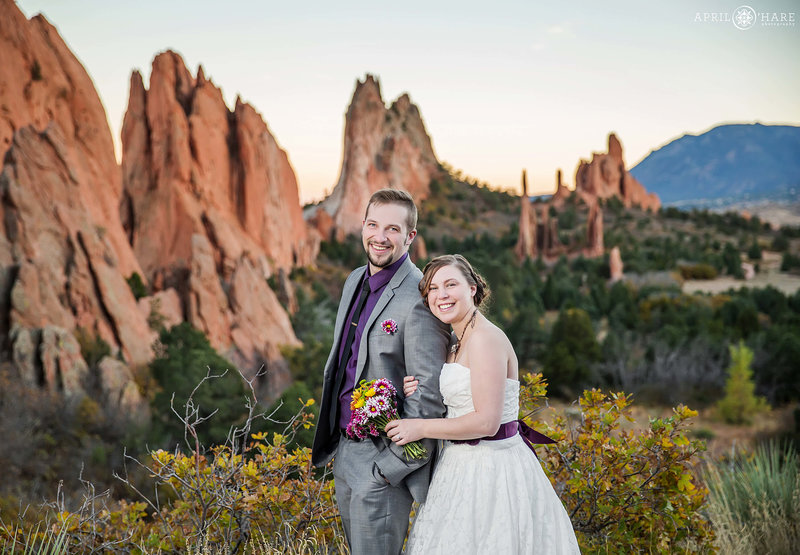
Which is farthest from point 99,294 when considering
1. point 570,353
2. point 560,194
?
point 560,194

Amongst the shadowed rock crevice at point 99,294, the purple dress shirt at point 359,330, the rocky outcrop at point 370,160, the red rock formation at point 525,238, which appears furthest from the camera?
the rocky outcrop at point 370,160

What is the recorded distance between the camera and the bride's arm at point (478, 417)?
288 centimetres

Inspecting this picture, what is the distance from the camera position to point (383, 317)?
3.12 metres

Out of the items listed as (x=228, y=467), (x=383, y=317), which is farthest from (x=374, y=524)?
(x=228, y=467)

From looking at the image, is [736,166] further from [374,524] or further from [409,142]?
[374,524]

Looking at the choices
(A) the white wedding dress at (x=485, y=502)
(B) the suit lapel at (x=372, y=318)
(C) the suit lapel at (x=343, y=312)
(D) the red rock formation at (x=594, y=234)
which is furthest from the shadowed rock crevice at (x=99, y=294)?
(D) the red rock formation at (x=594, y=234)

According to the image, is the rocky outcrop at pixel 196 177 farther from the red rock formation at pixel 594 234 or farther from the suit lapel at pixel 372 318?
the suit lapel at pixel 372 318

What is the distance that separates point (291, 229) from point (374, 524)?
42.6 m

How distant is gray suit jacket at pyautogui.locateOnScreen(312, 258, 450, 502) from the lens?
2.98 meters

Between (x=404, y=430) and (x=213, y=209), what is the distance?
34557 mm

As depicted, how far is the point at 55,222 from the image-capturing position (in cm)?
2238

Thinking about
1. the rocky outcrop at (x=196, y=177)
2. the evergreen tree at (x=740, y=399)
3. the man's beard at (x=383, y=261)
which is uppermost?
the rocky outcrop at (x=196, y=177)

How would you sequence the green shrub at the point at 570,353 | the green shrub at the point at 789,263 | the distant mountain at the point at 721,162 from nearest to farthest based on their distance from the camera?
1. the green shrub at the point at 570,353
2. the green shrub at the point at 789,263
3. the distant mountain at the point at 721,162

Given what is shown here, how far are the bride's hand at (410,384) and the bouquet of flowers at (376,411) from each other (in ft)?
0.21
